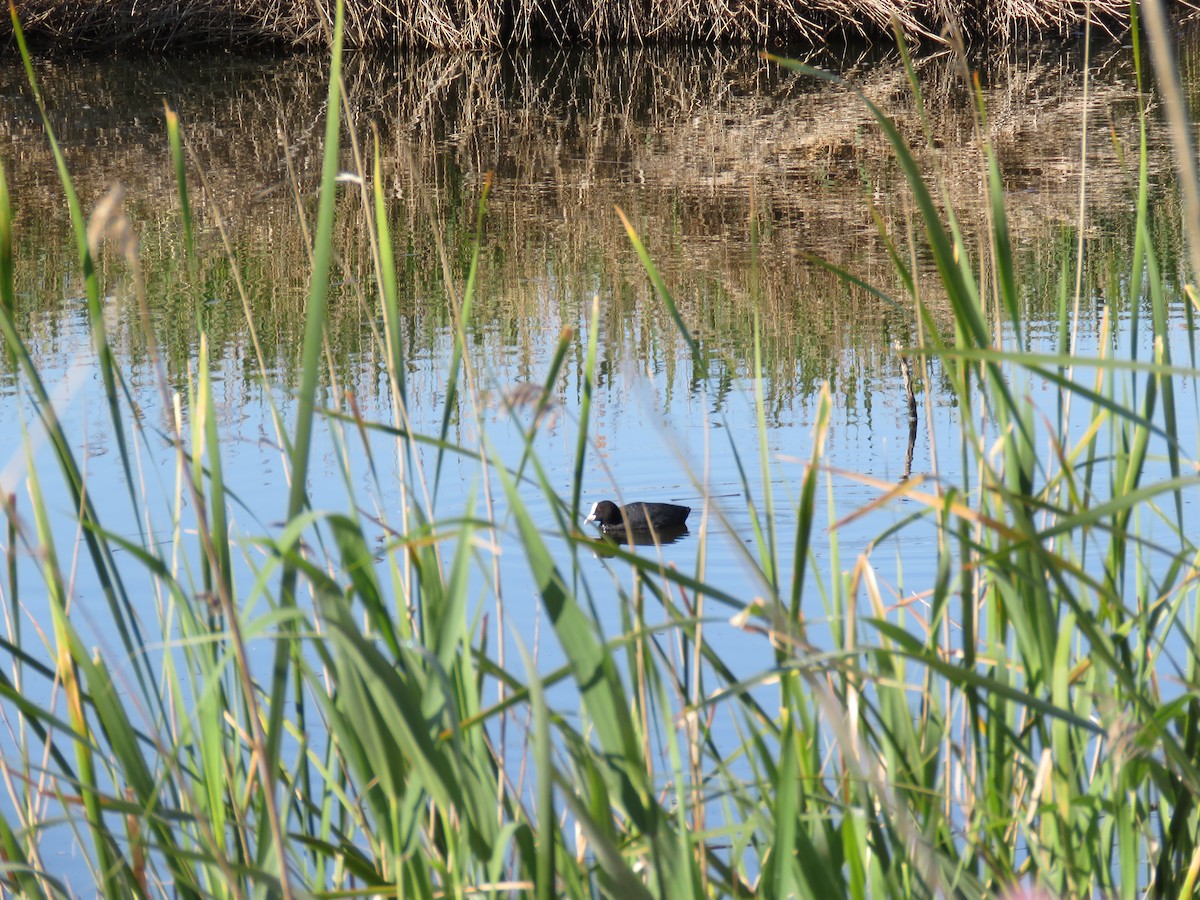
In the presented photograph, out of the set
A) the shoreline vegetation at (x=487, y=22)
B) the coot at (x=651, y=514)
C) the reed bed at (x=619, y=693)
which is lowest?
the coot at (x=651, y=514)

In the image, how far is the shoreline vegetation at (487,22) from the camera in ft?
43.1

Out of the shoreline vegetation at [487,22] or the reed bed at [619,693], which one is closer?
the reed bed at [619,693]

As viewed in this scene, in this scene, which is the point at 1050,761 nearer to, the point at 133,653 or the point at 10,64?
the point at 133,653

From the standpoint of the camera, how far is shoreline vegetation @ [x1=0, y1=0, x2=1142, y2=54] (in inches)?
517

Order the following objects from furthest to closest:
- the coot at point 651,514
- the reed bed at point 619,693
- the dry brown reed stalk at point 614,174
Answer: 1. the dry brown reed stalk at point 614,174
2. the coot at point 651,514
3. the reed bed at point 619,693

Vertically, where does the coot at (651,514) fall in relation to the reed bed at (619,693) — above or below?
below

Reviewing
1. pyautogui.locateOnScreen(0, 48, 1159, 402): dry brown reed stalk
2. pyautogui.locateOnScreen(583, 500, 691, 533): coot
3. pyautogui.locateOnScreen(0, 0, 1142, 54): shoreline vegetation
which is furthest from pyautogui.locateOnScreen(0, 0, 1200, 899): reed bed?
pyautogui.locateOnScreen(0, 0, 1142, 54): shoreline vegetation

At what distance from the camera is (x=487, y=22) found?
13.3m

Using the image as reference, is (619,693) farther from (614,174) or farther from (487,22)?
(487,22)

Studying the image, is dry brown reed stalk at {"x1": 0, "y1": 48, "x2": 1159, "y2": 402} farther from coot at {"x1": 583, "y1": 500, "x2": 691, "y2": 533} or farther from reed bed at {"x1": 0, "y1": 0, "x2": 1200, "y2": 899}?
reed bed at {"x1": 0, "y1": 0, "x2": 1200, "y2": 899}

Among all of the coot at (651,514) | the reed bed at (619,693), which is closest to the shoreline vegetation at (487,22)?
the coot at (651,514)

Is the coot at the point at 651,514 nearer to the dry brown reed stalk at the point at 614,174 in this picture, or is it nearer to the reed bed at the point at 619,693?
the dry brown reed stalk at the point at 614,174

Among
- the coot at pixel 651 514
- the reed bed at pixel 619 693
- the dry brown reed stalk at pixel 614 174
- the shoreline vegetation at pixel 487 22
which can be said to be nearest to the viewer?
the reed bed at pixel 619 693

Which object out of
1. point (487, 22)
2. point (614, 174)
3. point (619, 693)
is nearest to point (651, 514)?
point (619, 693)
